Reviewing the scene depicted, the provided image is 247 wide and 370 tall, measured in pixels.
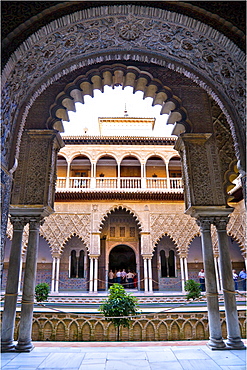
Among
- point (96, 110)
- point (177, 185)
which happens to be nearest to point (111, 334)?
point (177, 185)

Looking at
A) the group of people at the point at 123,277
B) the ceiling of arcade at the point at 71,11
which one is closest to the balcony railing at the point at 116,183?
the group of people at the point at 123,277

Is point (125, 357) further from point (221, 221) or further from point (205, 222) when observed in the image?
point (221, 221)

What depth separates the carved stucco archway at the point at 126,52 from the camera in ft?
9.02

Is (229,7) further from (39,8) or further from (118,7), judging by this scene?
(39,8)

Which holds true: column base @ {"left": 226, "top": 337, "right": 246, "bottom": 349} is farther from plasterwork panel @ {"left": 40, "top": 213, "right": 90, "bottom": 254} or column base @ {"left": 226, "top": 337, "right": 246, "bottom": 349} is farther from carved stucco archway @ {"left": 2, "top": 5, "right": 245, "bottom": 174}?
plasterwork panel @ {"left": 40, "top": 213, "right": 90, "bottom": 254}

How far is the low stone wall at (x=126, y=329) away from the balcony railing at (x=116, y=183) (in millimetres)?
7801

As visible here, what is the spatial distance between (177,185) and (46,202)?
10.8 m

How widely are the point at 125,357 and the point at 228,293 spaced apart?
192cm

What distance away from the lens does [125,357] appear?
12.3 ft

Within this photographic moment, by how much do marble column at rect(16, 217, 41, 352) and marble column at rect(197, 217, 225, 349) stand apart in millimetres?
2777

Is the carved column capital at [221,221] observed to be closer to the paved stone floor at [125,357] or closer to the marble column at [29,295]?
the paved stone floor at [125,357]

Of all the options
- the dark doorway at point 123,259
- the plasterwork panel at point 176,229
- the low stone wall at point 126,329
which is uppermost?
the plasterwork panel at point 176,229

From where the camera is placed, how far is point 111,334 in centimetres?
656

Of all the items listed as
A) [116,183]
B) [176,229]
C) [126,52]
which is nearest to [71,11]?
[126,52]
